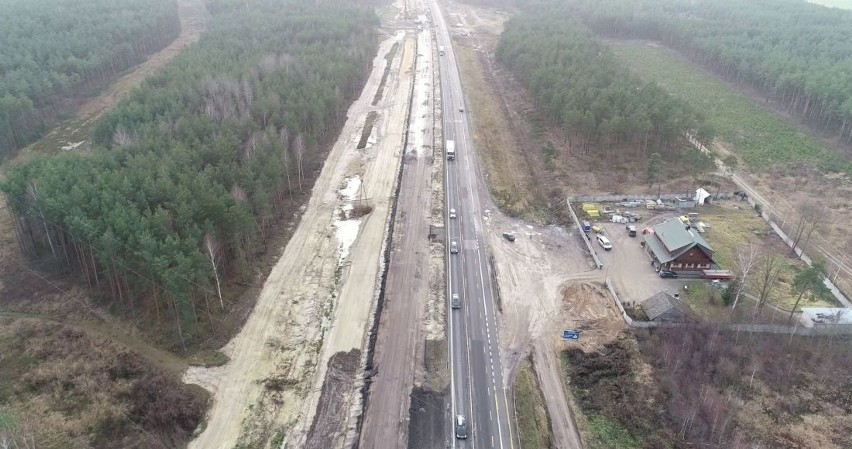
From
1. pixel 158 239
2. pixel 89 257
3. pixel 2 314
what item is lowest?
pixel 2 314

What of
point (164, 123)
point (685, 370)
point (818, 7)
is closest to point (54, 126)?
point (164, 123)

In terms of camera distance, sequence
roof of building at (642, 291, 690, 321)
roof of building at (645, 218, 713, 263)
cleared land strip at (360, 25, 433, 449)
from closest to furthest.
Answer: cleared land strip at (360, 25, 433, 449)
roof of building at (642, 291, 690, 321)
roof of building at (645, 218, 713, 263)

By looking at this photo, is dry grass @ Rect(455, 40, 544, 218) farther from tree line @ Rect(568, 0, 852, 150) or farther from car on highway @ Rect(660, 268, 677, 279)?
tree line @ Rect(568, 0, 852, 150)

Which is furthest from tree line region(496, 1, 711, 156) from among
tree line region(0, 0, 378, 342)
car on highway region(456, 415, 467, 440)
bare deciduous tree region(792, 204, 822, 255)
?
car on highway region(456, 415, 467, 440)

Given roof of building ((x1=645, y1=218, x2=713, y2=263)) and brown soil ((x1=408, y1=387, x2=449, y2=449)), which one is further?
roof of building ((x1=645, y1=218, x2=713, y2=263))

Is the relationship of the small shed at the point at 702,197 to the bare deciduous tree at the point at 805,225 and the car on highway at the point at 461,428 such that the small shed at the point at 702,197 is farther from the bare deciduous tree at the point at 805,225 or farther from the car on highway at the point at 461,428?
the car on highway at the point at 461,428

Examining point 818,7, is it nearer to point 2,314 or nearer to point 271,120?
point 271,120
